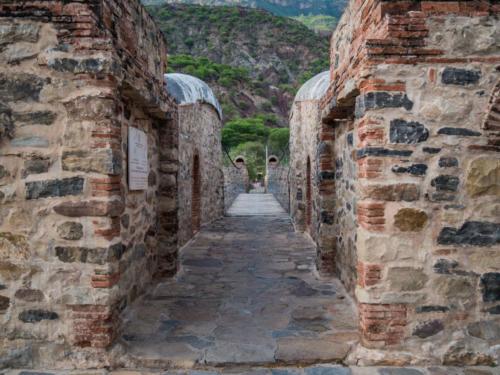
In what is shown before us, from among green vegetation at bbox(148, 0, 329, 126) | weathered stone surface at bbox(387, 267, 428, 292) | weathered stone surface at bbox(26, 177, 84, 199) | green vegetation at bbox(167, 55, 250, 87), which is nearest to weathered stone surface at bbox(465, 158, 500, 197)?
weathered stone surface at bbox(387, 267, 428, 292)

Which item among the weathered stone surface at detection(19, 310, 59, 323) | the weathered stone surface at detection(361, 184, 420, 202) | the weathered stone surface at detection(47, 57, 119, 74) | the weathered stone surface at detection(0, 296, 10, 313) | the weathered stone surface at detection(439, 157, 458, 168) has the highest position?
the weathered stone surface at detection(47, 57, 119, 74)

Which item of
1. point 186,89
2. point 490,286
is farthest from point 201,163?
point 490,286

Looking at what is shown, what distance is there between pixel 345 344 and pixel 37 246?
2.64 m

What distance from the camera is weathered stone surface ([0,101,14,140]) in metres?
3.04

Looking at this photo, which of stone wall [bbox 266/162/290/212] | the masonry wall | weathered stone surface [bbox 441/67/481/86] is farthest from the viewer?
stone wall [bbox 266/162/290/212]

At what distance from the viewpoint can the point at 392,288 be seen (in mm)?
3043

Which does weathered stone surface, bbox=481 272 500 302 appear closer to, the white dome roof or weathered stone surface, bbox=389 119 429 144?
weathered stone surface, bbox=389 119 429 144

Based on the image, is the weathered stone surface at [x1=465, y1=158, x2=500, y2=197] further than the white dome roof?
No

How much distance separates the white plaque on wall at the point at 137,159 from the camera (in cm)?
371

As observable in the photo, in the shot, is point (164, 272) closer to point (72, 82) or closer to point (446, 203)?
point (72, 82)

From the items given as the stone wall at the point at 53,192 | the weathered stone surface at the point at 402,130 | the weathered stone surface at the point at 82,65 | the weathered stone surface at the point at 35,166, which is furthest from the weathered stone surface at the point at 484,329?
the weathered stone surface at the point at 35,166

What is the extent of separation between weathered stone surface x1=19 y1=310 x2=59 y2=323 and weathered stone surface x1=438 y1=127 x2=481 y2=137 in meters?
3.37

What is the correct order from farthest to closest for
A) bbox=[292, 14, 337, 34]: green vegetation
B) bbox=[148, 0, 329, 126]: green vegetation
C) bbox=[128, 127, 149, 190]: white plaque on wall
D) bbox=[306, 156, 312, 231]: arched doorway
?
bbox=[292, 14, 337, 34]: green vegetation, bbox=[148, 0, 329, 126]: green vegetation, bbox=[306, 156, 312, 231]: arched doorway, bbox=[128, 127, 149, 190]: white plaque on wall

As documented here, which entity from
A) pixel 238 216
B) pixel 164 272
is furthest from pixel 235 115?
pixel 164 272
